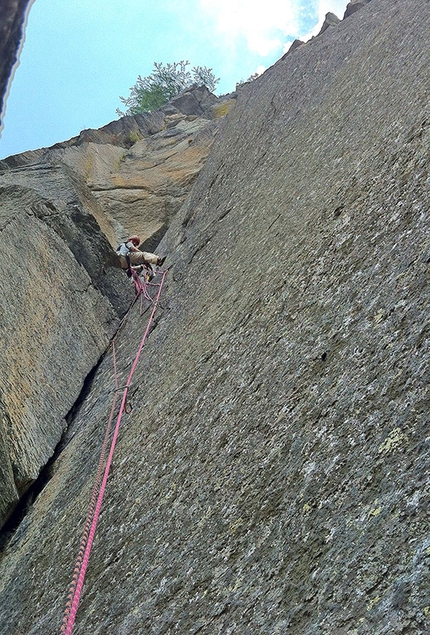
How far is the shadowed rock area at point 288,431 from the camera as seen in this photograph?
218 cm

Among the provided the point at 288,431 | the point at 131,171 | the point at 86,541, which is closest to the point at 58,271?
the point at 86,541

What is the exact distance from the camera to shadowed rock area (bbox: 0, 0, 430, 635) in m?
2.18

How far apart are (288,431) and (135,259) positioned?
7314 millimetres

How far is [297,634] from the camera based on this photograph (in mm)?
2068

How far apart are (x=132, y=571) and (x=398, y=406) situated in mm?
2006

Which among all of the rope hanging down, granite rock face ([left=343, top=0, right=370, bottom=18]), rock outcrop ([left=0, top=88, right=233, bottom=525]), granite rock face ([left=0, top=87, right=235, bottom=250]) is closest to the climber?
rock outcrop ([left=0, top=88, right=233, bottom=525])

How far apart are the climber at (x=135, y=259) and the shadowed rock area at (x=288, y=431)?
9.46 feet

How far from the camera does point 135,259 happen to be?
9820 mm

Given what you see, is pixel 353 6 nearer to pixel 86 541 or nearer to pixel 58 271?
pixel 58 271

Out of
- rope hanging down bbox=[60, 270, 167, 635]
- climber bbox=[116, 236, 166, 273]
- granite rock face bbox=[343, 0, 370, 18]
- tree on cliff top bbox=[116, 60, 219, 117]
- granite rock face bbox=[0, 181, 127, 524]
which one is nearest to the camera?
rope hanging down bbox=[60, 270, 167, 635]

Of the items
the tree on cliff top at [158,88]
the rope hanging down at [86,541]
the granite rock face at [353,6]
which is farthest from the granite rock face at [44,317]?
the tree on cliff top at [158,88]

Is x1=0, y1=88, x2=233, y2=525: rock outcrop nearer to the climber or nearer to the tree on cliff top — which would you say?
the climber

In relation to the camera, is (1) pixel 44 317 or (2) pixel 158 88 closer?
(1) pixel 44 317

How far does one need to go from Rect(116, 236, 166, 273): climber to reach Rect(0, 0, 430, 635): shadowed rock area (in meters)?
2.88
